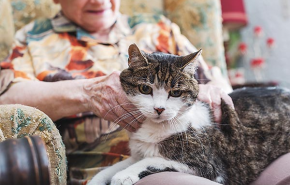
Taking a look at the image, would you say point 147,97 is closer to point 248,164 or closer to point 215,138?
point 215,138

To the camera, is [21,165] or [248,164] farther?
[248,164]

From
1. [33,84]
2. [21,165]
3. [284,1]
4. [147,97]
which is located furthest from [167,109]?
[284,1]

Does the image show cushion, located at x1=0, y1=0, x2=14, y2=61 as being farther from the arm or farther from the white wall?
the white wall

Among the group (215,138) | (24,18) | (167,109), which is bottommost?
(215,138)

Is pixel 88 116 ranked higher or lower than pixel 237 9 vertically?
lower

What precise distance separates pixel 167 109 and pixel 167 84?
80mm

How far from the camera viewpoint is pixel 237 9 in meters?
2.54

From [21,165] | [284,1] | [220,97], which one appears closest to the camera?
[21,165]

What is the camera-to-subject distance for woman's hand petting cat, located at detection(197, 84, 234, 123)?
1.10m

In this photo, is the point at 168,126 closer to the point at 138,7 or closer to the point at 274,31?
the point at 138,7

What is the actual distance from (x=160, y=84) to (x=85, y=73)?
0.49m

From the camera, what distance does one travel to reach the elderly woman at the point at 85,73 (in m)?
1.13

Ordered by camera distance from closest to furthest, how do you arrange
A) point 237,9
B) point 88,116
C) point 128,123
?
point 128,123 → point 88,116 → point 237,9

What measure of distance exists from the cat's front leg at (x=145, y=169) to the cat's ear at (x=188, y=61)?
0.91ft
